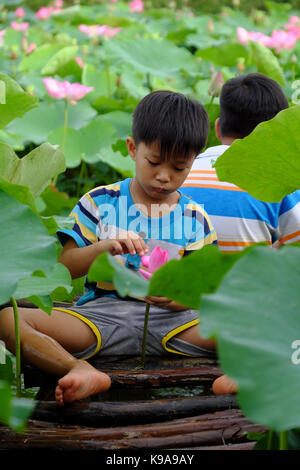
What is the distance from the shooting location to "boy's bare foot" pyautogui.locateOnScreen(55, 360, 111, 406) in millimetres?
1137

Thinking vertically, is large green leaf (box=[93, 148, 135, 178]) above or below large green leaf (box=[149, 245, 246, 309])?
above

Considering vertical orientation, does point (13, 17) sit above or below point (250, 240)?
above

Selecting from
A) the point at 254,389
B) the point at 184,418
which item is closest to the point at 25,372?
the point at 184,418

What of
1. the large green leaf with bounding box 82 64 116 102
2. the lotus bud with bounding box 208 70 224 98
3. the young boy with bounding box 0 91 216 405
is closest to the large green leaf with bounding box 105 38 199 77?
the large green leaf with bounding box 82 64 116 102

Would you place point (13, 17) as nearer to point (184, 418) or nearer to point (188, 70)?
point (188, 70)

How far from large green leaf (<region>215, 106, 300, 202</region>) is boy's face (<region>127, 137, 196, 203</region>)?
0.14 metres

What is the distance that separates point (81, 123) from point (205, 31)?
2.24 m

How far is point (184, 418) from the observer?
1134 millimetres

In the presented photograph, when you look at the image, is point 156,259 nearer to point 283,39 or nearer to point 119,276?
point 119,276

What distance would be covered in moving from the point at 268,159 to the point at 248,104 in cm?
55

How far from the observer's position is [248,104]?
1.69 metres

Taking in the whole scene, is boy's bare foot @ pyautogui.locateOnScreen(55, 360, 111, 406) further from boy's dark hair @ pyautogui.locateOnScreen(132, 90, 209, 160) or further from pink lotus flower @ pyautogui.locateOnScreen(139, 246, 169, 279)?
boy's dark hair @ pyautogui.locateOnScreen(132, 90, 209, 160)

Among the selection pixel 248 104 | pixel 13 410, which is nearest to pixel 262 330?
pixel 13 410

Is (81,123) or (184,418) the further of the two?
(81,123)
